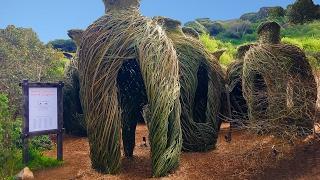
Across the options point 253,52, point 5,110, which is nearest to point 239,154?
point 253,52

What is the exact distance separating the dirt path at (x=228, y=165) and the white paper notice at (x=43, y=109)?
88 cm

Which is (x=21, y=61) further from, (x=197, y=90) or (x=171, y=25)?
(x=197, y=90)

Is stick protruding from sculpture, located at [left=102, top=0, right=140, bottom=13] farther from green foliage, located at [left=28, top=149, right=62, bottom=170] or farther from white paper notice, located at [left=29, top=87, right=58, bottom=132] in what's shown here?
green foliage, located at [left=28, top=149, right=62, bottom=170]

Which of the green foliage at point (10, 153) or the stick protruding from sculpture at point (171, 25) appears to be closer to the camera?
the green foliage at point (10, 153)

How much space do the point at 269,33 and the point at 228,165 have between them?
399cm

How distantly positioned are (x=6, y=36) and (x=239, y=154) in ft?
39.1

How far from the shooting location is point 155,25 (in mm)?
8359

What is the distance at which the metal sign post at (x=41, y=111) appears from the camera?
8.88 meters

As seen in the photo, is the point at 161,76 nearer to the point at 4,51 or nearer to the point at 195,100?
the point at 195,100

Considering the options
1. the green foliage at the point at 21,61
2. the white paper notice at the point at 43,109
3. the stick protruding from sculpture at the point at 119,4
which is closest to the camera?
the stick protruding from sculpture at the point at 119,4

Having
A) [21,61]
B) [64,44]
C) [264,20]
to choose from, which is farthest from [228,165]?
[264,20]

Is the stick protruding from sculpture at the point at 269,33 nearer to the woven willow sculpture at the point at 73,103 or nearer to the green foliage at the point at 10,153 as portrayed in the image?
the woven willow sculpture at the point at 73,103

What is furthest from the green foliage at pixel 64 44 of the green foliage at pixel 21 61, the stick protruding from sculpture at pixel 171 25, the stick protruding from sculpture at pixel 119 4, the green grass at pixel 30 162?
the stick protruding from sculpture at pixel 119 4

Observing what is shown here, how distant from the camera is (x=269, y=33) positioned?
10969 millimetres
